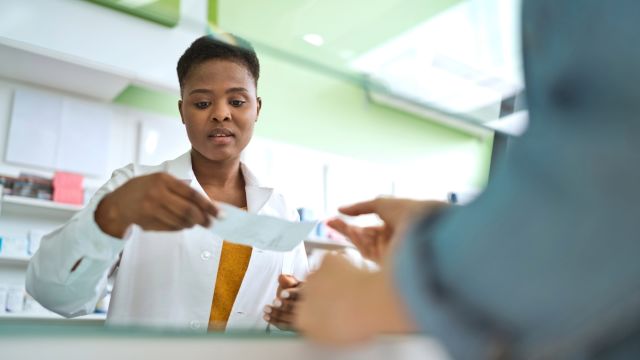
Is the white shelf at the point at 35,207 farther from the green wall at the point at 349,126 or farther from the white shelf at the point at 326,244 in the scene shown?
the white shelf at the point at 326,244

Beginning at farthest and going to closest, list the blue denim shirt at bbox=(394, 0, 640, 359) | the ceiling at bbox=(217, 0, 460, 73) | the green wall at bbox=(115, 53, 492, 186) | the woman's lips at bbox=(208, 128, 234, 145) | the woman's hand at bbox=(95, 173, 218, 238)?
the green wall at bbox=(115, 53, 492, 186) < the ceiling at bbox=(217, 0, 460, 73) < the woman's lips at bbox=(208, 128, 234, 145) < the woman's hand at bbox=(95, 173, 218, 238) < the blue denim shirt at bbox=(394, 0, 640, 359)

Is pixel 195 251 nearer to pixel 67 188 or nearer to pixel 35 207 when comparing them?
pixel 35 207

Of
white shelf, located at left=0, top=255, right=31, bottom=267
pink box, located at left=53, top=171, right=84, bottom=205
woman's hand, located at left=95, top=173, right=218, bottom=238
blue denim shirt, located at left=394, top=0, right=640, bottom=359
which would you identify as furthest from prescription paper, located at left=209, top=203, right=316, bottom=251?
pink box, located at left=53, top=171, right=84, bottom=205

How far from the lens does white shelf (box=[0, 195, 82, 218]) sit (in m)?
2.11

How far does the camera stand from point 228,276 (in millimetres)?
819

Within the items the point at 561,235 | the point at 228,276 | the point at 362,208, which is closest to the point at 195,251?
the point at 228,276

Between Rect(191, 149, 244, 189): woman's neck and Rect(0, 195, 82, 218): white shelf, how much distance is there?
1422mm

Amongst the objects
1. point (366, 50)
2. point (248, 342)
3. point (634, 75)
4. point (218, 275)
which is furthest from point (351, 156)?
point (634, 75)

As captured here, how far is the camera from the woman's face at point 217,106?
2.44 feet

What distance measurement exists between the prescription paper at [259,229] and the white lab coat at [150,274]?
0.43 feet

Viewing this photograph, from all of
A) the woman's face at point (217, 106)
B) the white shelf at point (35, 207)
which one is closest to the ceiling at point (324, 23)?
the woman's face at point (217, 106)

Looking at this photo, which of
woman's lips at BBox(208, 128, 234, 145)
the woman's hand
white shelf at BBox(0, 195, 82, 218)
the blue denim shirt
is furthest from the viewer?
white shelf at BBox(0, 195, 82, 218)

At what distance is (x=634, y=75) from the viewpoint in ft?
0.72

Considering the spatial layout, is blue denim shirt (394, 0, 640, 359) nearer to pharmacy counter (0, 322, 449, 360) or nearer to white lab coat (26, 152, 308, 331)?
pharmacy counter (0, 322, 449, 360)
